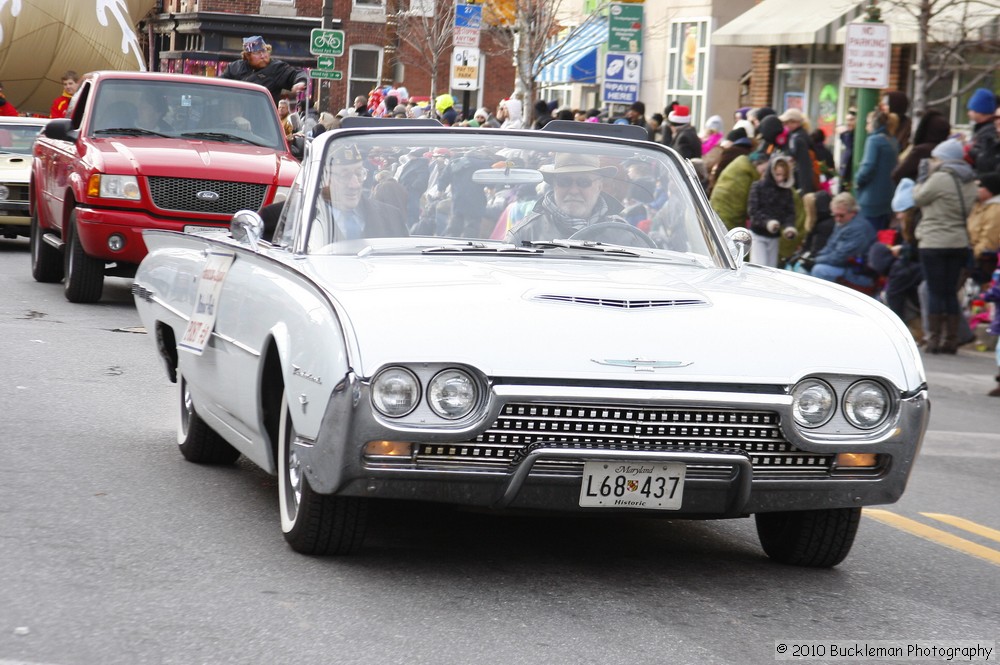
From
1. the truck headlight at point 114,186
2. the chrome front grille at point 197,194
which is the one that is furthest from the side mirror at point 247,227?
the truck headlight at point 114,186

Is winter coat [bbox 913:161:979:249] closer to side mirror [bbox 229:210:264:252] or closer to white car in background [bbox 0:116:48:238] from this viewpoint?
side mirror [bbox 229:210:264:252]

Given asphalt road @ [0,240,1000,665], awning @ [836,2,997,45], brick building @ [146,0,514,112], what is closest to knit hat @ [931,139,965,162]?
awning @ [836,2,997,45]

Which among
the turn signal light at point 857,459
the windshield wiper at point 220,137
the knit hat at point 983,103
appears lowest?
the turn signal light at point 857,459

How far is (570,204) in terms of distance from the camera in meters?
6.64

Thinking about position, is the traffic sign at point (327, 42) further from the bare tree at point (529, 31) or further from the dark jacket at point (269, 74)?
the dark jacket at point (269, 74)

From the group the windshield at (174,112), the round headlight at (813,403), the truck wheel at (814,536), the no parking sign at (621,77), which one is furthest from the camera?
the no parking sign at (621,77)

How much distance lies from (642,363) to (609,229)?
160 centimetres

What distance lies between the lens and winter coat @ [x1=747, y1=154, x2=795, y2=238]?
16.1 m

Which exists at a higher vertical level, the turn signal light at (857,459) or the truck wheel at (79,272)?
the turn signal light at (857,459)

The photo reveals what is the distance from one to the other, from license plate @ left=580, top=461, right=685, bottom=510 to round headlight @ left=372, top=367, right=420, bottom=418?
1.94ft

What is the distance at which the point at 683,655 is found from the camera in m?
4.68

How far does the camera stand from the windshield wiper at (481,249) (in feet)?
20.4

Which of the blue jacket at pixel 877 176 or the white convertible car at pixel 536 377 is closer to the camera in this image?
the white convertible car at pixel 536 377

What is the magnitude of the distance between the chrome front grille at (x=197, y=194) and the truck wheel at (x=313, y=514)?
8403 millimetres
